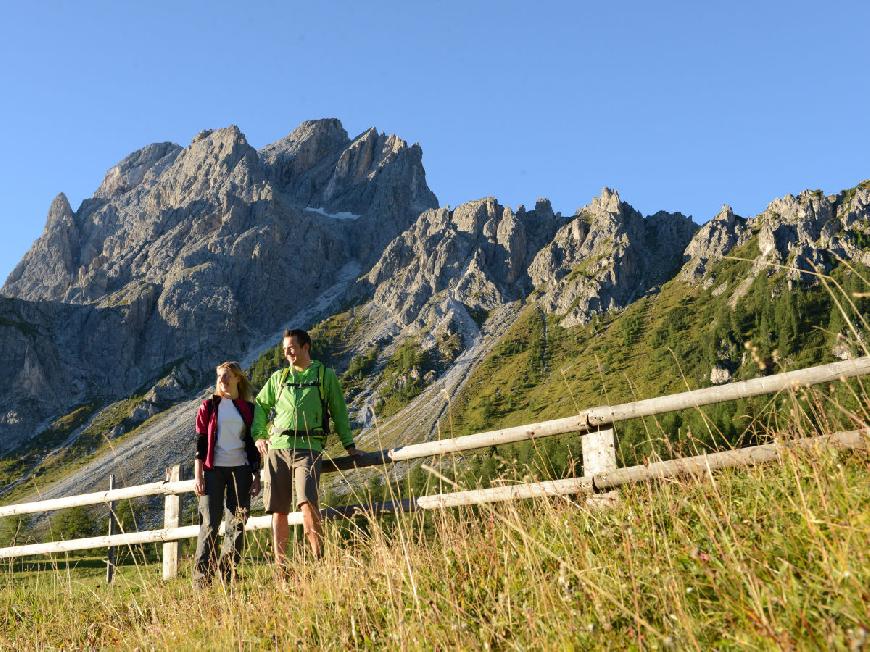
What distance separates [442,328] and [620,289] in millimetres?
51978

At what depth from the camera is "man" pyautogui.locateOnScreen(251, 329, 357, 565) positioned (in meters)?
6.61

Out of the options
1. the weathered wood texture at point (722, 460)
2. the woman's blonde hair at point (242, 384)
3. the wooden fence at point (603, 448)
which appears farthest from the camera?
the woman's blonde hair at point (242, 384)

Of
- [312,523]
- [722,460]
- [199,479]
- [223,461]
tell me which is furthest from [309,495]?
[722,460]

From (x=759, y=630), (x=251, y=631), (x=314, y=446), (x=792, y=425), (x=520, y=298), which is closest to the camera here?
(x=759, y=630)

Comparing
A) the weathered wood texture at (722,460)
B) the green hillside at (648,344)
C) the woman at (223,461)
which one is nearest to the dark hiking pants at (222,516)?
the woman at (223,461)

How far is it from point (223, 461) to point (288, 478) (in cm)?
87

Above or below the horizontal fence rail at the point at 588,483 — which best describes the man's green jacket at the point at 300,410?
above

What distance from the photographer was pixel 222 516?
7.21m

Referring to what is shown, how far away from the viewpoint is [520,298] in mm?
196625

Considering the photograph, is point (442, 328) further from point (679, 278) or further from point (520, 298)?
point (679, 278)

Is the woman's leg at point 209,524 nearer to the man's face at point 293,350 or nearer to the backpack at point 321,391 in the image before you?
the backpack at point 321,391

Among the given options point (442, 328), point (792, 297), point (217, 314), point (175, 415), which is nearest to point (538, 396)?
point (442, 328)

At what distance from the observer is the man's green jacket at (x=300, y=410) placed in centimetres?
684

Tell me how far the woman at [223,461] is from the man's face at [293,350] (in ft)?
2.65
